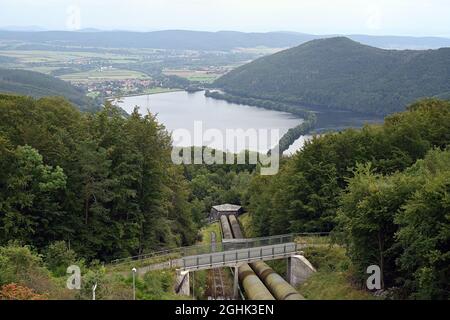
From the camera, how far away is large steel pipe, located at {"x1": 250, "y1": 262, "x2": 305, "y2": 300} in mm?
25336

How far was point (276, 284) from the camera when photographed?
28281mm

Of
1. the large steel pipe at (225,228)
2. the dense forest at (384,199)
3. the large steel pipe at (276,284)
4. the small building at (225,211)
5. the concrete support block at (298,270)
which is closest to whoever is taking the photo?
the dense forest at (384,199)

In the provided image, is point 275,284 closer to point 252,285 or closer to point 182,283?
point 252,285

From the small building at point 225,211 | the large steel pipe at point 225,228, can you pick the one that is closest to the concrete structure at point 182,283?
the large steel pipe at point 225,228

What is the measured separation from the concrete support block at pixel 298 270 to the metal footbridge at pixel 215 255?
54cm

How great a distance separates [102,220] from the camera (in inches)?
1299

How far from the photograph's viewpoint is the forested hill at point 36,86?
497 feet

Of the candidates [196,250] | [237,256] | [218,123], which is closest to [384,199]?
[237,256]

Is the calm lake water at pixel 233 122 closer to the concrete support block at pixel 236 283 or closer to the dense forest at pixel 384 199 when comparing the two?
the dense forest at pixel 384 199

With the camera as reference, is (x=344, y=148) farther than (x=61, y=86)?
No

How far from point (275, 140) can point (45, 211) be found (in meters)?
110

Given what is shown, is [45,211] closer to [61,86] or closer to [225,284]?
[225,284]
